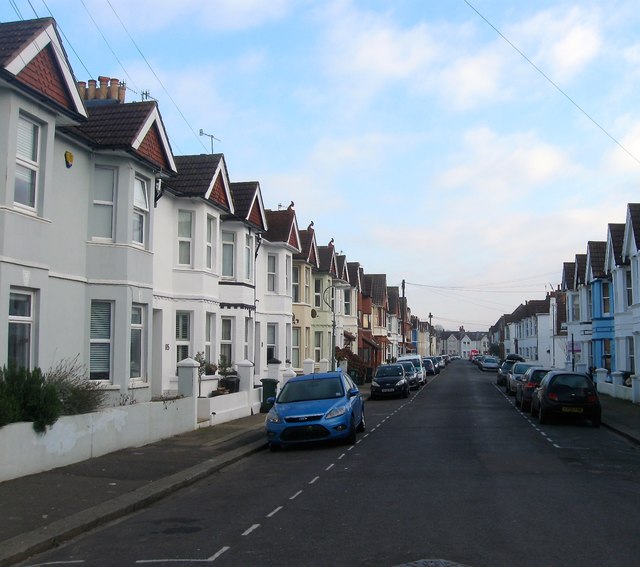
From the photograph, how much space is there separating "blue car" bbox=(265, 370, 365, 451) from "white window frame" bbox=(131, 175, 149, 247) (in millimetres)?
4963

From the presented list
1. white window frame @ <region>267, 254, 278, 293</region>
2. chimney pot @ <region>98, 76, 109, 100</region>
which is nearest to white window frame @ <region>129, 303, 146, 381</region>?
chimney pot @ <region>98, 76, 109, 100</region>

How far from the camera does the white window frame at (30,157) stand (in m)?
13.0

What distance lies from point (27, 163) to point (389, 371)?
25.4m

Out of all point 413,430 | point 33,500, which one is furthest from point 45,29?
point 413,430

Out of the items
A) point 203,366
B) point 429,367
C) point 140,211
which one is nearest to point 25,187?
point 140,211

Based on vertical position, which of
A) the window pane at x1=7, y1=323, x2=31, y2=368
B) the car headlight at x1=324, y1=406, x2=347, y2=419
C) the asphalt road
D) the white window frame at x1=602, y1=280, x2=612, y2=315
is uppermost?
the white window frame at x1=602, y1=280, x2=612, y2=315

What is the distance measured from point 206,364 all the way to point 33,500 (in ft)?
40.0

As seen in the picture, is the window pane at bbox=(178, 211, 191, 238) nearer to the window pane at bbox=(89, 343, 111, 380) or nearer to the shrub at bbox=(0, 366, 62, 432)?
the window pane at bbox=(89, 343, 111, 380)

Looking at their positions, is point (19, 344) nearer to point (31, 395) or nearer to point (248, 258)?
point (31, 395)

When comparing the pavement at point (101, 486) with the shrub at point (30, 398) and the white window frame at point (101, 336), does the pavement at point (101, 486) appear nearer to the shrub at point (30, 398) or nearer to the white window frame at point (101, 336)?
the shrub at point (30, 398)

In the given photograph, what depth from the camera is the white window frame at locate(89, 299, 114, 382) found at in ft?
54.0

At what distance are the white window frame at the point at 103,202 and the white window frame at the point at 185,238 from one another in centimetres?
523

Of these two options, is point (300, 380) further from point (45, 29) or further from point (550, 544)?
point (550, 544)

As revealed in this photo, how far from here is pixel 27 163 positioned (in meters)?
13.2
